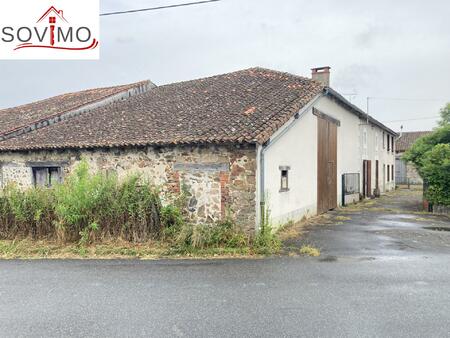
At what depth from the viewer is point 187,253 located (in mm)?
8055

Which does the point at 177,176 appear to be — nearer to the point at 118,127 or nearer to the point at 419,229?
the point at 118,127

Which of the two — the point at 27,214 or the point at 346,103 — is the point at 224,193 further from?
the point at 346,103

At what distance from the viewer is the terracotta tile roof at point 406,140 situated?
3847cm

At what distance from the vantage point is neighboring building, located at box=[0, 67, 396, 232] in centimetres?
920

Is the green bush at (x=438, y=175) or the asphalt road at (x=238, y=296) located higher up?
the green bush at (x=438, y=175)

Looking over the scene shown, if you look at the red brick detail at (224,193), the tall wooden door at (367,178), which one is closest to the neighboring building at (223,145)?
the red brick detail at (224,193)

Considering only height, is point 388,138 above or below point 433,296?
above

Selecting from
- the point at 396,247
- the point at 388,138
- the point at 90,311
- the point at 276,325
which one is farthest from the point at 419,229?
the point at 388,138

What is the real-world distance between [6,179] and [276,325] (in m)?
12.9

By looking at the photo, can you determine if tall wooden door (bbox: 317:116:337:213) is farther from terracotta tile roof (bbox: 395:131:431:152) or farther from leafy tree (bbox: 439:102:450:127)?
terracotta tile roof (bbox: 395:131:431:152)

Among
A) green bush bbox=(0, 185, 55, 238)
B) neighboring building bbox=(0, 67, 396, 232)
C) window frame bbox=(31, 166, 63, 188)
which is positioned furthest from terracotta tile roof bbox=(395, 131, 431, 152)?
green bush bbox=(0, 185, 55, 238)

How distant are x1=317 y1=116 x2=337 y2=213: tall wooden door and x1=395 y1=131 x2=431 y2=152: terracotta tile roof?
26.4 m

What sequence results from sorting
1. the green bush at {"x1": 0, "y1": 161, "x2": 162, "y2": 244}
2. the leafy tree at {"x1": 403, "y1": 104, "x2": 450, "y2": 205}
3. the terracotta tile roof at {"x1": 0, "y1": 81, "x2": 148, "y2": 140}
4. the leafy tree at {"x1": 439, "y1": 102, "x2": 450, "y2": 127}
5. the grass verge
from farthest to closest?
the leafy tree at {"x1": 439, "y1": 102, "x2": 450, "y2": 127}, the terracotta tile roof at {"x1": 0, "y1": 81, "x2": 148, "y2": 140}, the leafy tree at {"x1": 403, "y1": 104, "x2": 450, "y2": 205}, the green bush at {"x1": 0, "y1": 161, "x2": 162, "y2": 244}, the grass verge

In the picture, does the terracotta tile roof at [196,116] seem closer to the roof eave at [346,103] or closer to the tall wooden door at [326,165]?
the roof eave at [346,103]
